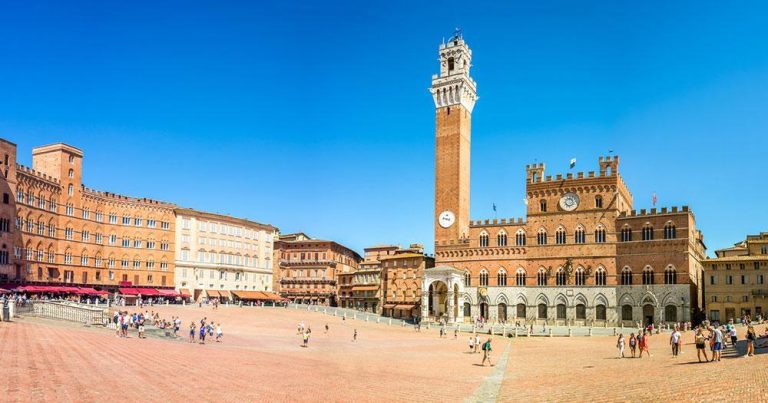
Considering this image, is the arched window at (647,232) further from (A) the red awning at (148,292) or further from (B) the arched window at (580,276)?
(A) the red awning at (148,292)

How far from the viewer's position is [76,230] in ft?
254

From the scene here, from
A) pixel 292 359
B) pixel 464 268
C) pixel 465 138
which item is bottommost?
pixel 292 359

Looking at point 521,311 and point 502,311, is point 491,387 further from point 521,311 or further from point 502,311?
point 502,311

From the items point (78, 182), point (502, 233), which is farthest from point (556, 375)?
point (78, 182)

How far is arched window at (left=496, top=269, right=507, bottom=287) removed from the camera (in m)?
79.4

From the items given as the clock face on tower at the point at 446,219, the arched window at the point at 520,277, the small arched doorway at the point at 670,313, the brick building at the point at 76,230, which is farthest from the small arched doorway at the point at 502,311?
the brick building at the point at 76,230

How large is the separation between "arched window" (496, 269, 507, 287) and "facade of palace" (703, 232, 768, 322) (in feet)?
71.8

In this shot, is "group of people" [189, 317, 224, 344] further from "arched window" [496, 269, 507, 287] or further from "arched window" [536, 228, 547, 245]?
"arched window" [536, 228, 547, 245]

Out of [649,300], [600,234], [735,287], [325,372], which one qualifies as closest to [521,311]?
[600,234]

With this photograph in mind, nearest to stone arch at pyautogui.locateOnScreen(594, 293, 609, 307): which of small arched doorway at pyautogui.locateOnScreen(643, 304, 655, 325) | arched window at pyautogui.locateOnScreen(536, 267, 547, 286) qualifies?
small arched doorway at pyautogui.locateOnScreen(643, 304, 655, 325)

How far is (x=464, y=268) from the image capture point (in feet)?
269

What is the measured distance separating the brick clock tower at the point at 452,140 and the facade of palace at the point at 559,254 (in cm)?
14

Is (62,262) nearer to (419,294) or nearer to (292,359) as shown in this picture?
(419,294)

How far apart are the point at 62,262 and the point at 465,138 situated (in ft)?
167
